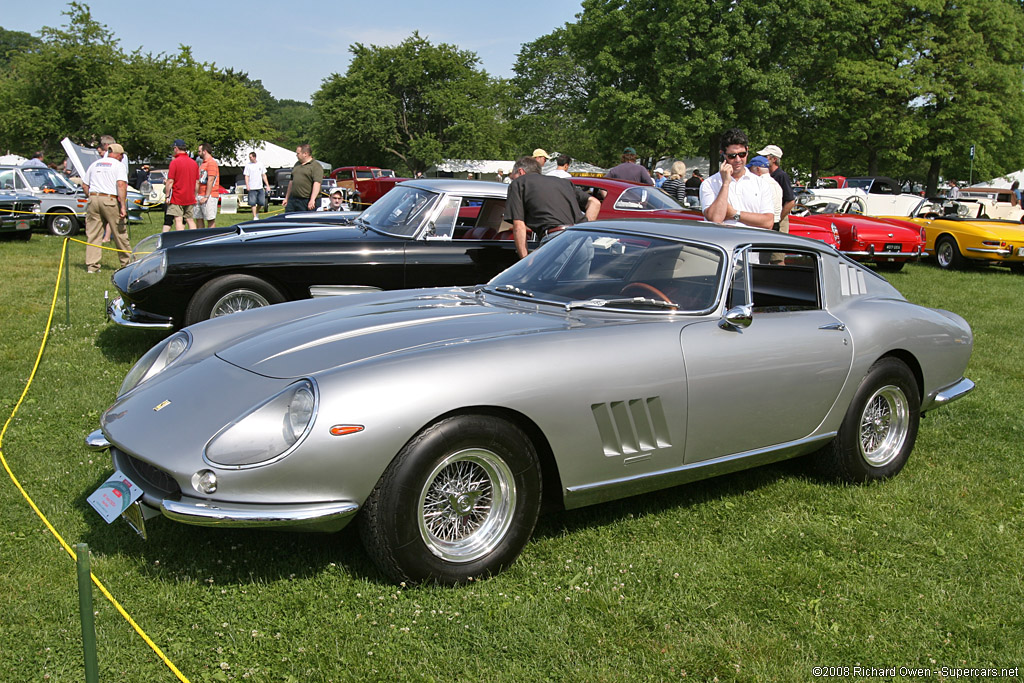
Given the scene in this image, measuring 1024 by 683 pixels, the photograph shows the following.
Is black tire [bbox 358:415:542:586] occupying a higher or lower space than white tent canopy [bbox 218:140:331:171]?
lower

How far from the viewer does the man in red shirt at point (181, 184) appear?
40.5 ft

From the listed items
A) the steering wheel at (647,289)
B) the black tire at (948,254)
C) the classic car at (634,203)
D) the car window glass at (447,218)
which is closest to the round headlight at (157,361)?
the steering wheel at (647,289)

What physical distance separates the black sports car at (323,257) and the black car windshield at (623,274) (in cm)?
269

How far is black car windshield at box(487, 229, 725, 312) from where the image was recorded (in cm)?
406

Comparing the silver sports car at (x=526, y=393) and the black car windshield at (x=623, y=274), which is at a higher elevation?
the black car windshield at (x=623, y=274)

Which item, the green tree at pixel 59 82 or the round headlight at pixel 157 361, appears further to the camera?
the green tree at pixel 59 82

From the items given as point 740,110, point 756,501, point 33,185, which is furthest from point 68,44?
point 756,501

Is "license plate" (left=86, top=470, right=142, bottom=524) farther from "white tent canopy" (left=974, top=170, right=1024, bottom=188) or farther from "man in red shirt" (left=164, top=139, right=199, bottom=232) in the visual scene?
"white tent canopy" (left=974, top=170, right=1024, bottom=188)

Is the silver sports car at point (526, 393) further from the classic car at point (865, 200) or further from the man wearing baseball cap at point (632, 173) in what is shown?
the classic car at point (865, 200)

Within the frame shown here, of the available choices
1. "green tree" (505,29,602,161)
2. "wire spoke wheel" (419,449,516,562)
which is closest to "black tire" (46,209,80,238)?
"wire spoke wheel" (419,449,516,562)

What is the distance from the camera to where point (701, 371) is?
3.74 m

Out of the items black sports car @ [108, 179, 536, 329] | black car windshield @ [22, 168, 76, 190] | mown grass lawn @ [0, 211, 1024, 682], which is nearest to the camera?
mown grass lawn @ [0, 211, 1024, 682]

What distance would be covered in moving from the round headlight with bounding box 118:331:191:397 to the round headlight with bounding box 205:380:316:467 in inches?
41.7

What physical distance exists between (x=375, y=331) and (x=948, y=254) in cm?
1506
